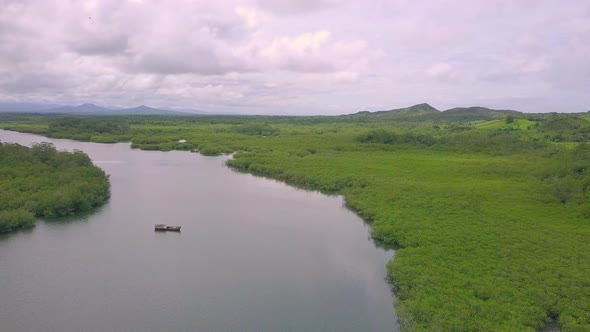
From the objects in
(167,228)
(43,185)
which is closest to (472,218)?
(167,228)

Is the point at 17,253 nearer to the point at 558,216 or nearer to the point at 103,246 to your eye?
the point at 103,246

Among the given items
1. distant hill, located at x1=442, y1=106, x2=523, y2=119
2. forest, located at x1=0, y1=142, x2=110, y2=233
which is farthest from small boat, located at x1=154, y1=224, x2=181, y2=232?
distant hill, located at x1=442, y1=106, x2=523, y2=119

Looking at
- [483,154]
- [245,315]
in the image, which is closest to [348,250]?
[245,315]

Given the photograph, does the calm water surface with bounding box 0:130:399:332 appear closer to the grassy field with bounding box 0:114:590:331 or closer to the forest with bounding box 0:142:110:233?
the forest with bounding box 0:142:110:233

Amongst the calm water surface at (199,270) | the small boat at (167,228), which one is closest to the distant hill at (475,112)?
the calm water surface at (199,270)

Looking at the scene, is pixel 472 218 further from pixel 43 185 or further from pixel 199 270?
pixel 43 185

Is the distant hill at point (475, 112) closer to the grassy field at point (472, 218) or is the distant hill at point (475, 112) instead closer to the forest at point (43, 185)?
the grassy field at point (472, 218)
